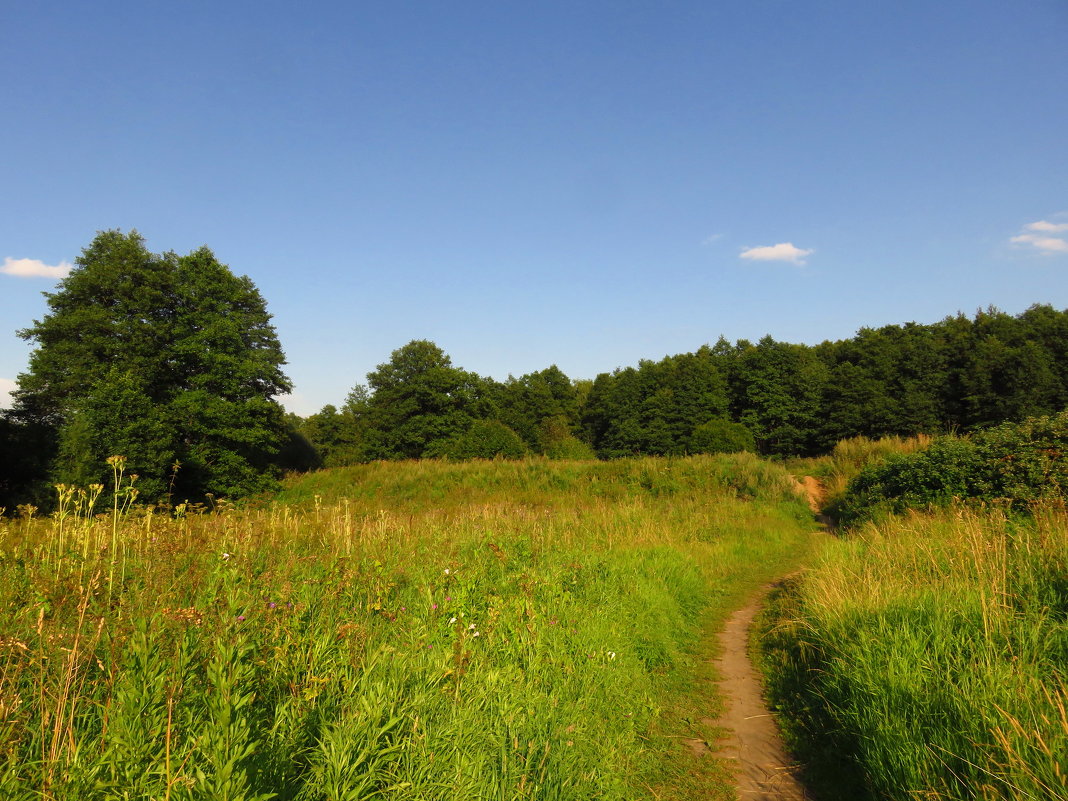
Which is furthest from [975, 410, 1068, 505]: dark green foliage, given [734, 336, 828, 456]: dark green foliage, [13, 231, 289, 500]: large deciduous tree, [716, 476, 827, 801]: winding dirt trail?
[734, 336, 828, 456]: dark green foliage

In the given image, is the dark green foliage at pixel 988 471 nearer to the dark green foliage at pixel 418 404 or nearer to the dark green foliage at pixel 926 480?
the dark green foliage at pixel 926 480

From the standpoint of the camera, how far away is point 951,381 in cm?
4566

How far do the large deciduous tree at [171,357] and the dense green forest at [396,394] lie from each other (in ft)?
0.31

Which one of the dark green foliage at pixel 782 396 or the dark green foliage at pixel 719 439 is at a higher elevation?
the dark green foliage at pixel 782 396

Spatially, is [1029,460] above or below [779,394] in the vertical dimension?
below

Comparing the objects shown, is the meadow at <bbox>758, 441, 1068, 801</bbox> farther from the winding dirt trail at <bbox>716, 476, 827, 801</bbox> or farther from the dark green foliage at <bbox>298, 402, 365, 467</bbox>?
the dark green foliage at <bbox>298, 402, 365, 467</bbox>

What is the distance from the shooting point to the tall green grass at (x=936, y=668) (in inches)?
124

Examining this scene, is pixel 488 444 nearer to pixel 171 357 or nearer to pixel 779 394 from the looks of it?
pixel 171 357

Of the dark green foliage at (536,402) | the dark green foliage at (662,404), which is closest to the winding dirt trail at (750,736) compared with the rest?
the dark green foliage at (662,404)

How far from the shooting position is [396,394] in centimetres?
4931

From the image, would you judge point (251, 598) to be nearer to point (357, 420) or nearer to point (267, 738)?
point (267, 738)

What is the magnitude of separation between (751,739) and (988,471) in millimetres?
9466

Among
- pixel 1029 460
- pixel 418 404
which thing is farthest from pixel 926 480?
pixel 418 404

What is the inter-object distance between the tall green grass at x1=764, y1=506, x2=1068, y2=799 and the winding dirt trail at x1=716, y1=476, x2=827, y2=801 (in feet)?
0.67
